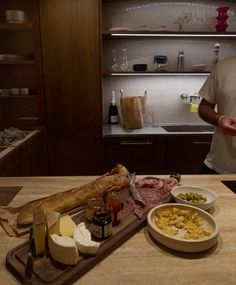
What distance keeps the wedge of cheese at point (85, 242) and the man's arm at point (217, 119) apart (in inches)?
39.0

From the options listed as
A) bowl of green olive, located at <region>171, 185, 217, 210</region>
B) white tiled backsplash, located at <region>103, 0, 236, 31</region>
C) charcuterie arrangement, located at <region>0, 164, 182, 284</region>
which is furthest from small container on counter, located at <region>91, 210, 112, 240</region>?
white tiled backsplash, located at <region>103, 0, 236, 31</region>

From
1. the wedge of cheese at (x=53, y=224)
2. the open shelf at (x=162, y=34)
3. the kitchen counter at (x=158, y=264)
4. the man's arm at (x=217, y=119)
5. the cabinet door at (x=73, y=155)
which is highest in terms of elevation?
the open shelf at (x=162, y=34)

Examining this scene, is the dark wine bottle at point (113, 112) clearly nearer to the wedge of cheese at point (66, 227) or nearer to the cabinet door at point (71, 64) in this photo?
the cabinet door at point (71, 64)

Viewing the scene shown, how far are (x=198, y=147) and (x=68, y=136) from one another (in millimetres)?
1313

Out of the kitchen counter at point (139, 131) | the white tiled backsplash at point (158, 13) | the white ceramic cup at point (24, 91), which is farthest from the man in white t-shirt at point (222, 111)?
the white ceramic cup at point (24, 91)

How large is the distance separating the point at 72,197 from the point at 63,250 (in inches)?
13.9

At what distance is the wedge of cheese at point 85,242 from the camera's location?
0.83 metres

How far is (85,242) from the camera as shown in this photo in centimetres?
85

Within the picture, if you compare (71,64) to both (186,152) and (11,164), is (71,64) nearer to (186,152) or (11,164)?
(11,164)

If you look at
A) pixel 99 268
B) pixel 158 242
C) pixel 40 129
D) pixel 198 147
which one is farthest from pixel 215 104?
pixel 40 129

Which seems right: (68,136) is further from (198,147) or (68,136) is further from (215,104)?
(215,104)

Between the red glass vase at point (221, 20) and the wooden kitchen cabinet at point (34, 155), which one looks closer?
the wooden kitchen cabinet at point (34, 155)

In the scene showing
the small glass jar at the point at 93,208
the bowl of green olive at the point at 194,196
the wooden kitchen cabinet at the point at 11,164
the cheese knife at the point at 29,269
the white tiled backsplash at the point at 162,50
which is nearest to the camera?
the cheese knife at the point at 29,269

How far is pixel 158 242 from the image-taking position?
0.93 metres
